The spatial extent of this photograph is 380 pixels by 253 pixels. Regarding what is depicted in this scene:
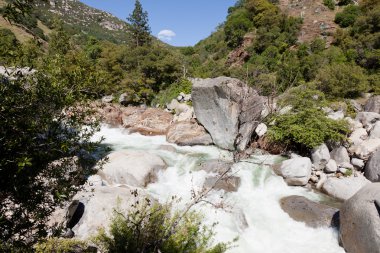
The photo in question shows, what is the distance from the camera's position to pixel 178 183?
14.7 m

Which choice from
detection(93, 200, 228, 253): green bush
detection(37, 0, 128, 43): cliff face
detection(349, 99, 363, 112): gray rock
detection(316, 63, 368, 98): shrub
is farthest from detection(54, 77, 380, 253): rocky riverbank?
detection(37, 0, 128, 43): cliff face

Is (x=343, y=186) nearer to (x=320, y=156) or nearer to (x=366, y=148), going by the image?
(x=320, y=156)

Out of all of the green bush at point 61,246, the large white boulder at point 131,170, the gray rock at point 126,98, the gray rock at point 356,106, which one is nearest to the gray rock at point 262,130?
Answer: the large white boulder at point 131,170

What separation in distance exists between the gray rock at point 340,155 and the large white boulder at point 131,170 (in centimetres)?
959

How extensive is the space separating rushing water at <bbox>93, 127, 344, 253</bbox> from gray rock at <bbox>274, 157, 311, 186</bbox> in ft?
1.09

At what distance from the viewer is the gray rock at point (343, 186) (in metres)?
13.1

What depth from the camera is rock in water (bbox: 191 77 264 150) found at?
687 inches

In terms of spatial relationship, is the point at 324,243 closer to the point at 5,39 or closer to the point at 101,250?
the point at 101,250

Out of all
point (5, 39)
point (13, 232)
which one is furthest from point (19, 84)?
point (13, 232)

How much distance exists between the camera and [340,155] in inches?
630

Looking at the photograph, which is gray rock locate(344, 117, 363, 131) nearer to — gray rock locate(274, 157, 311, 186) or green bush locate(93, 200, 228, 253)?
gray rock locate(274, 157, 311, 186)

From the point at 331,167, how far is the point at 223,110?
6.92 m

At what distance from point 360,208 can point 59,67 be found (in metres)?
9.60

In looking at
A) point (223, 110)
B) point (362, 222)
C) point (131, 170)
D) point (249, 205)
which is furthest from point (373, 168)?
point (131, 170)
